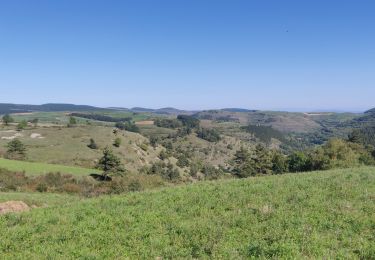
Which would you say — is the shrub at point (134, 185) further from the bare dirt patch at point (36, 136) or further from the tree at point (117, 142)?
the tree at point (117, 142)

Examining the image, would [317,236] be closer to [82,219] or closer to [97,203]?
[82,219]

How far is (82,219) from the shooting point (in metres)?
17.1

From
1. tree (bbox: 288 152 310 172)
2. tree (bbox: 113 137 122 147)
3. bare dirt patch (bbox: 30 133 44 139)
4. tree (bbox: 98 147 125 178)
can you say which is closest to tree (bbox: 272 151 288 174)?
tree (bbox: 288 152 310 172)

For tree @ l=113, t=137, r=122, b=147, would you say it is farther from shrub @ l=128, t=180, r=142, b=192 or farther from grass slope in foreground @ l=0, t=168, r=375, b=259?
grass slope in foreground @ l=0, t=168, r=375, b=259

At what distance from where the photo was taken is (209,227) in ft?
47.4

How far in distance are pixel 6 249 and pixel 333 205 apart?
13.2 metres

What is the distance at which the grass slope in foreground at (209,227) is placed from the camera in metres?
12.2

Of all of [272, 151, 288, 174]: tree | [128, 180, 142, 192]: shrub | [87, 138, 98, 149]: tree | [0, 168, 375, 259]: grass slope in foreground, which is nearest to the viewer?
[0, 168, 375, 259]: grass slope in foreground

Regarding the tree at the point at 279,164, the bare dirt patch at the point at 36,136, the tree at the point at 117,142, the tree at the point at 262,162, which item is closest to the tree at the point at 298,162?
the tree at the point at 279,164

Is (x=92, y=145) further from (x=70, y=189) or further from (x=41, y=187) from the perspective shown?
(x=41, y=187)

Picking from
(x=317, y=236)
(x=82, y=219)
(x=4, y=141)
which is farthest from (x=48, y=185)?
(x=4, y=141)

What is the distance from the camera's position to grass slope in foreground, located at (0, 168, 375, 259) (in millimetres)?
12250

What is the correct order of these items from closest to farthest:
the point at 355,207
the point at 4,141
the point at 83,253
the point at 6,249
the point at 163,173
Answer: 1. the point at 83,253
2. the point at 6,249
3. the point at 355,207
4. the point at 4,141
5. the point at 163,173

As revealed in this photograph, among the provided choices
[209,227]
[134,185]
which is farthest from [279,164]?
[209,227]
